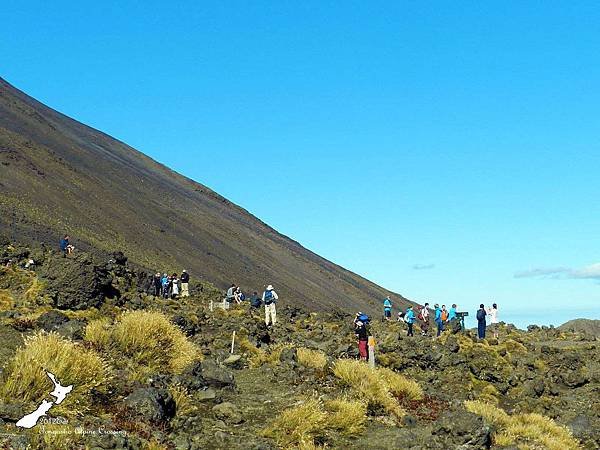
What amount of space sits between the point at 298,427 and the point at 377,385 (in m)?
3.32

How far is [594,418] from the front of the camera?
16578 mm

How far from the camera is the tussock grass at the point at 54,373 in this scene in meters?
8.33

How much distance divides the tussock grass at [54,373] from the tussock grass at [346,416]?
4175 mm

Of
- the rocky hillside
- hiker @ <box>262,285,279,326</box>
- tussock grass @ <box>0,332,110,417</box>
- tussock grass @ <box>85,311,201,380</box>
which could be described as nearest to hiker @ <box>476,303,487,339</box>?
the rocky hillside

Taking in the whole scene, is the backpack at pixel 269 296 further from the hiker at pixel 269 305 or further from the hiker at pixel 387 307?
the hiker at pixel 387 307

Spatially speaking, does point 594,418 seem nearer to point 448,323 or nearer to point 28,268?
point 448,323

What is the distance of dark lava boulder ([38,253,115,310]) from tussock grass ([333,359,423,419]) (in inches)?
424

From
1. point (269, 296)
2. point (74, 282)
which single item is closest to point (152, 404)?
point (74, 282)

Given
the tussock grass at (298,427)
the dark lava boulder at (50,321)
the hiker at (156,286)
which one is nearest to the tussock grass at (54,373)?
the tussock grass at (298,427)

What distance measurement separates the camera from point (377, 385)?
41.8 feet

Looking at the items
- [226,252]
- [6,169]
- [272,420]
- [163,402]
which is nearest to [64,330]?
[163,402]

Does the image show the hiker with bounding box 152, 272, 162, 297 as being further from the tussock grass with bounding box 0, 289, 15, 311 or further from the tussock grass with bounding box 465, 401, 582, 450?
the tussock grass with bounding box 465, 401, 582, 450

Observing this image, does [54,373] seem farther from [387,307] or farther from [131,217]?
[131,217]

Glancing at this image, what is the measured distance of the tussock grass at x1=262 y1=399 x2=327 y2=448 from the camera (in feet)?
31.9
